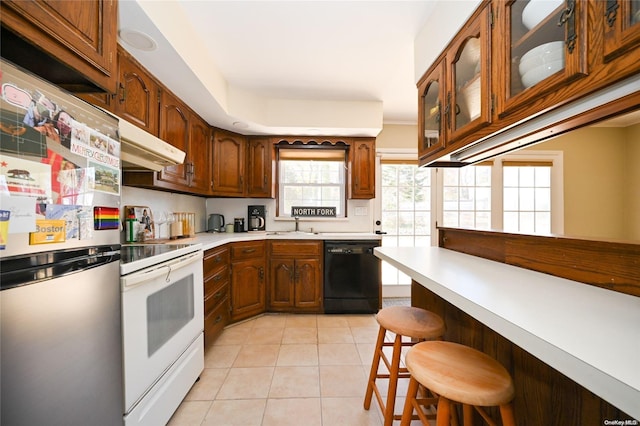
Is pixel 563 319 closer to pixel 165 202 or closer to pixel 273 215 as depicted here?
pixel 165 202

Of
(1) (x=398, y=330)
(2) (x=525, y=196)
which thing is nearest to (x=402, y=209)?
(2) (x=525, y=196)

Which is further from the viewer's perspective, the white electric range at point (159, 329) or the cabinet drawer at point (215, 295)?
the cabinet drawer at point (215, 295)

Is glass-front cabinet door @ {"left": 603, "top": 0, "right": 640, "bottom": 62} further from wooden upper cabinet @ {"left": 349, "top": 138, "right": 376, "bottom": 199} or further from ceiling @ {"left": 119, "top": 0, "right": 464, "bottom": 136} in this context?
wooden upper cabinet @ {"left": 349, "top": 138, "right": 376, "bottom": 199}

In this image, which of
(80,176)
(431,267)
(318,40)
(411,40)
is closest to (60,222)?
(80,176)

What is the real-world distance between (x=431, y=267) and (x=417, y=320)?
0.32 meters

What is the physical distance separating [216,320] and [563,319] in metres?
2.37

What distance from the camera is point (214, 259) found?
2246 mm

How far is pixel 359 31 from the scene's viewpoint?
187cm

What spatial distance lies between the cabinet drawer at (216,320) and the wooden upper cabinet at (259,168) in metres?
1.36

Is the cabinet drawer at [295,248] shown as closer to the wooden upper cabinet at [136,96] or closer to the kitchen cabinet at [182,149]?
the kitchen cabinet at [182,149]

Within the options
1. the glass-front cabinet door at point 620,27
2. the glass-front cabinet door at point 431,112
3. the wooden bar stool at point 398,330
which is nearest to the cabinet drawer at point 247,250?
the wooden bar stool at point 398,330

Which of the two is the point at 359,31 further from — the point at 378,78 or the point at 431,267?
the point at 431,267

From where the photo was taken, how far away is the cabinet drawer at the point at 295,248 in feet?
9.62

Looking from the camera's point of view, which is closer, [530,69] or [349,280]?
[530,69]
